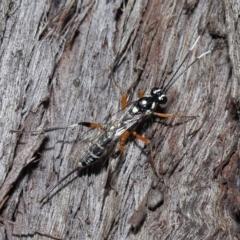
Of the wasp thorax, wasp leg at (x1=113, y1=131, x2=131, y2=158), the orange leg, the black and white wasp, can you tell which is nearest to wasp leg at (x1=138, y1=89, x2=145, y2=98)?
the black and white wasp

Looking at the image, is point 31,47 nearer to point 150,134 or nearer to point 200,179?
point 150,134

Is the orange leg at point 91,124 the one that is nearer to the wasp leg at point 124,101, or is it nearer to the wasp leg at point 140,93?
the wasp leg at point 124,101

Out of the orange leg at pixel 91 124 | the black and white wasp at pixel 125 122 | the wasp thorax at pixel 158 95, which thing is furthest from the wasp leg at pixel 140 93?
the orange leg at pixel 91 124

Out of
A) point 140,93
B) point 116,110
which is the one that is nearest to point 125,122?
point 116,110

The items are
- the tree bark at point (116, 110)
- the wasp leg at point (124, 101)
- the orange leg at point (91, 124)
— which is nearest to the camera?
the tree bark at point (116, 110)

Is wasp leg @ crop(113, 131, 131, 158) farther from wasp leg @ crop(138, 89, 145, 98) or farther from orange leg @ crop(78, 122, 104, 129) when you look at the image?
wasp leg @ crop(138, 89, 145, 98)

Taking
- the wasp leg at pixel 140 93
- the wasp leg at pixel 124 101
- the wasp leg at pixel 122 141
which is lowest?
the wasp leg at pixel 122 141
